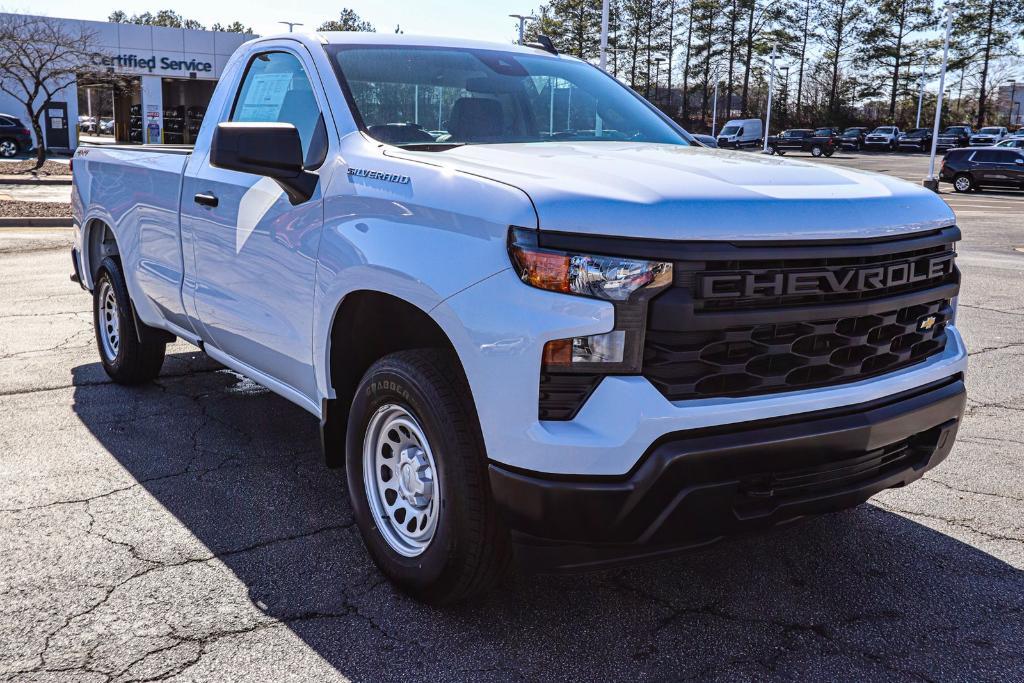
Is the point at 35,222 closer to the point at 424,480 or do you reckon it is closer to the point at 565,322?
the point at 424,480

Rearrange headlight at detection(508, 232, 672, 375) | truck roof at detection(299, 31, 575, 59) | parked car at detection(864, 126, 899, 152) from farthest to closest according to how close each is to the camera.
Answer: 1. parked car at detection(864, 126, 899, 152)
2. truck roof at detection(299, 31, 575, 59)
3. headlight at detection(508, 232, 672, 375)

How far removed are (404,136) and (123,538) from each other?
1932 mm

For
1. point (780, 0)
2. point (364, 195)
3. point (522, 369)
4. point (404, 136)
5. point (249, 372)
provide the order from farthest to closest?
1. point (780, 0)
2. point (249, 372)
3. point (404, 136)
4. point (364, 195)
5. point (522, 369)

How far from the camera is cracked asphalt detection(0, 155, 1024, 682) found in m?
2.90

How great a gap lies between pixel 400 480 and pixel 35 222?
14.2 m

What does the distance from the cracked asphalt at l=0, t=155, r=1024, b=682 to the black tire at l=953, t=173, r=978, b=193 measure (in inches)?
1216

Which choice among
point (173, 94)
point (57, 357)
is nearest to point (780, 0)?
point (173, 94)

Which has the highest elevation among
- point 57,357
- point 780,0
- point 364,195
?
point 780,0

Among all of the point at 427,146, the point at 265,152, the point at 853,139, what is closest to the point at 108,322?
the point at 265,152

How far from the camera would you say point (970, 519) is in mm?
4062

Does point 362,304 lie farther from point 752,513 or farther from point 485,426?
point 752,513

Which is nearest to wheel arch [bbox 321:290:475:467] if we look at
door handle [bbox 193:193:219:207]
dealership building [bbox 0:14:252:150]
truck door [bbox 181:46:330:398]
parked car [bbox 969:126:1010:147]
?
truck door [bbox 181:46:330:398]

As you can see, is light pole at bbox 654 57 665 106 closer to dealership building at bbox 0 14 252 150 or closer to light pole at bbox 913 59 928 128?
light pole at bbox 913 59 928 128

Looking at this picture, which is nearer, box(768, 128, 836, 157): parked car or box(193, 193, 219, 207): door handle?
box(193, 193, 219, 207): door handle
